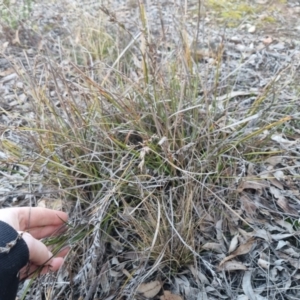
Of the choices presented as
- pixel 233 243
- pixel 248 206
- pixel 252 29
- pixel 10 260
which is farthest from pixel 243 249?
pixel 252 29

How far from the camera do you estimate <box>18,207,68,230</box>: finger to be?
1.41 metres

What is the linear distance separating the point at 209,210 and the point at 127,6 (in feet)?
6.40

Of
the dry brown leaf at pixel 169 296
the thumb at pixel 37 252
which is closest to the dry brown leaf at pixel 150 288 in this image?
the dry brown leaf at pixel 169 296

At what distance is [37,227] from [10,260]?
280 mm

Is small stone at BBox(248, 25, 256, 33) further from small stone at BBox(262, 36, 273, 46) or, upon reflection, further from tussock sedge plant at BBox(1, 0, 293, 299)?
tussock sedge plant at BBox(1, 0, 293, 299)

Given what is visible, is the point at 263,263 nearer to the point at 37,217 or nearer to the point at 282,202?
the point at 282,202

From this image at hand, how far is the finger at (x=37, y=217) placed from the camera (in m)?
1.41

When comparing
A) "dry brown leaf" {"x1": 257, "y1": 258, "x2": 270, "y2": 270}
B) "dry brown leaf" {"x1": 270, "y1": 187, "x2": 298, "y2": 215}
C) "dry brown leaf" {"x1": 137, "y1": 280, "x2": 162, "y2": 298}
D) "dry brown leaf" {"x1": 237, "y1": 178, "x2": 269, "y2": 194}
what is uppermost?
"dry brown leaf" {"x1": 237, "y1": 178, "x2": 269, "y2": 194}

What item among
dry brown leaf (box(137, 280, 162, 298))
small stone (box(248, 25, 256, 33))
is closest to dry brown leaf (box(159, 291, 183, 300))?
dry brown leaf (box(137, 280, 162, 298))

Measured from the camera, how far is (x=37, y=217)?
144cm

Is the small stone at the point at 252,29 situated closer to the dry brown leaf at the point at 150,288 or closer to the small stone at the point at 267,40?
the small stone at the point at 267,40

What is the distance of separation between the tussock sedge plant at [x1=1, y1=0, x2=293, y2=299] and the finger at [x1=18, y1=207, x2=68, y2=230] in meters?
0.06


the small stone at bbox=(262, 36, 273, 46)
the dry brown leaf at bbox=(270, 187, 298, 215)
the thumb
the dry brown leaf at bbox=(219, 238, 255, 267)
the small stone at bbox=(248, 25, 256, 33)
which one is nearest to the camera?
the thumb

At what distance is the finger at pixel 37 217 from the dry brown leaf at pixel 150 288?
333 mm
